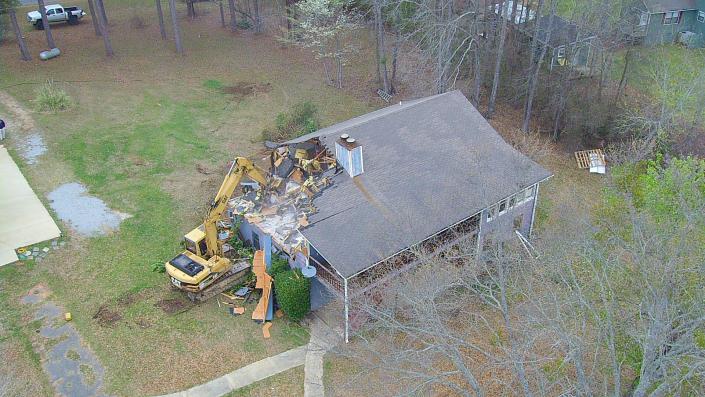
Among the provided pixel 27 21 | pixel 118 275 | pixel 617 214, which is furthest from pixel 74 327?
pixel 27 21

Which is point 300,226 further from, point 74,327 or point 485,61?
point 485,61

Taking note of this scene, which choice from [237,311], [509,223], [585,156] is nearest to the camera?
[237,311]

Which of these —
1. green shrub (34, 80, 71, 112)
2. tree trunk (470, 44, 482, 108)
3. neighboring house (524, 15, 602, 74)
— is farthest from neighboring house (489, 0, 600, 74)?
green shrub (34, 80, 71, 112)

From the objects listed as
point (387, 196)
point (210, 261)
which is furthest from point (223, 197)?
point (387, 196)

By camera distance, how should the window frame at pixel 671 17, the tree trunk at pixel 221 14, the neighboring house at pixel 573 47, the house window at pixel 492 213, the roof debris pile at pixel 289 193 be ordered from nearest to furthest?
the roof debris pile at pixel 289 193 → the house window at pixel 492 213 → the neighboring house at pixel 573 47 → the window frame at pixel 671 17 → the tree trunk at pixel 221 14

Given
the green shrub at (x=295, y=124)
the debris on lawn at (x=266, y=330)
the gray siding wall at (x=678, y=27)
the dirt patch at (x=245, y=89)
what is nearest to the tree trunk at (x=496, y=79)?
the green shrub at (x=295, y=124)

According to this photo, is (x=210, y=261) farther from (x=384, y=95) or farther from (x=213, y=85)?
(x=213, y=85)

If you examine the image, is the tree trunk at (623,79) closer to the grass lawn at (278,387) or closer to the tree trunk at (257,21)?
the grass lawn at (278,387)
